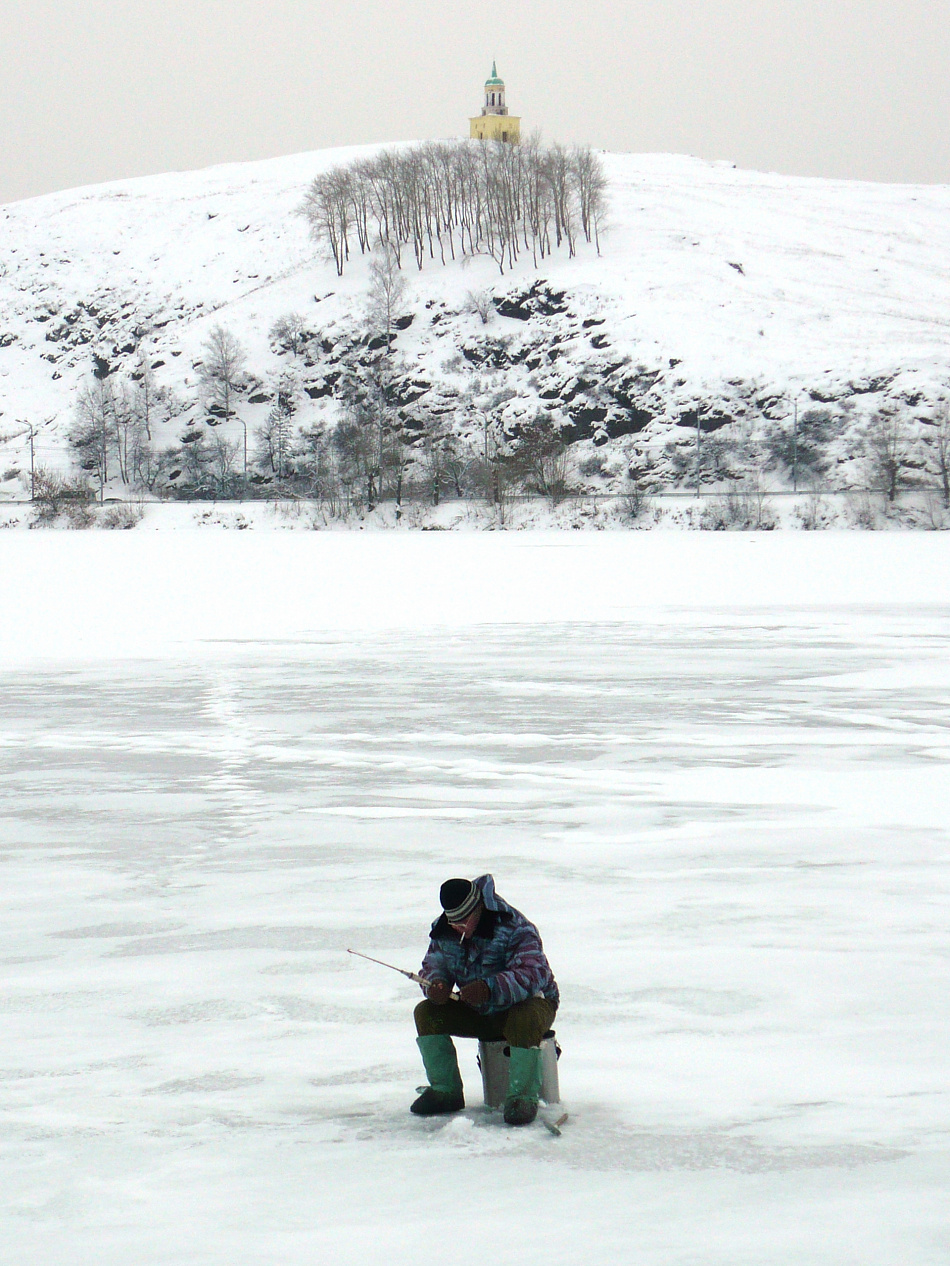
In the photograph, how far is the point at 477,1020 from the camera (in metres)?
4.95

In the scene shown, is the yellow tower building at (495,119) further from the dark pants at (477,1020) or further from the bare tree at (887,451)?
the dark pants at (477,1020)

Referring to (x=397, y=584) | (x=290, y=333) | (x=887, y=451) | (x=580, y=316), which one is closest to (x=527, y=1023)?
(x=397, y=584)

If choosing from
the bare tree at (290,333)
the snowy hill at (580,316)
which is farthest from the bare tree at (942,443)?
the bare tree at (290,333)

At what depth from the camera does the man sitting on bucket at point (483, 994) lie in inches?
187

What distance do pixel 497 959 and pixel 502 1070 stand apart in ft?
1.36

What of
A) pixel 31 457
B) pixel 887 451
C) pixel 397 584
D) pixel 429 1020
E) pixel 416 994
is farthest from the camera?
pixel 31 457

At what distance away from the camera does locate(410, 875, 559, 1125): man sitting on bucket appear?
15.6 ft

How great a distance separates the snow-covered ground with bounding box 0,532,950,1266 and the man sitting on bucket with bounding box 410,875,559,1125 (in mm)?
138

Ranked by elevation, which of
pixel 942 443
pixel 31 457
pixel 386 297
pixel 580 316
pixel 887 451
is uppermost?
pixel 386 297

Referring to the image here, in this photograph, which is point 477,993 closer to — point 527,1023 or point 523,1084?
point 527,1023

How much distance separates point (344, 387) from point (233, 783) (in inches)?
3903

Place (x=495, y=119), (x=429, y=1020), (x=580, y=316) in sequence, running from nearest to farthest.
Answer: (x=429, y=1020), (x=580, y=316), (x=495, y=119)

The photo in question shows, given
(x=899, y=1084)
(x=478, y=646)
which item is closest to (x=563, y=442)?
(x=478, y=646)

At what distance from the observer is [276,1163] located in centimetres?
465
